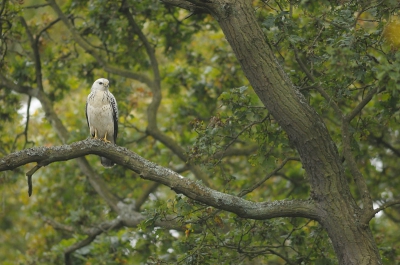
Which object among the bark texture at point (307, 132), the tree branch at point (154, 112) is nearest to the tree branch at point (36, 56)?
the tree branch at point (154, 112)

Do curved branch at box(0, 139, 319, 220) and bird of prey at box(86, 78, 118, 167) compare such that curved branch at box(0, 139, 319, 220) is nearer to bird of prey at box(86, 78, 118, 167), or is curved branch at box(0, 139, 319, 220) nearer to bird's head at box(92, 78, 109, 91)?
bird of prey at box(86, 78, 118, 167)

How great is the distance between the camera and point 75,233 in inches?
436

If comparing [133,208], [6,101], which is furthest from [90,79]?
[133,208]

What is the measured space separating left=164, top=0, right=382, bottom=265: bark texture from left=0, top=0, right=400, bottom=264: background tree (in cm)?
1

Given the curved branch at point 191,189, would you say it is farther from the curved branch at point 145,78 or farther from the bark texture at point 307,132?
the curved branch at point 145,78

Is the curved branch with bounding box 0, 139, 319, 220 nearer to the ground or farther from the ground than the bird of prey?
nearer to the ground

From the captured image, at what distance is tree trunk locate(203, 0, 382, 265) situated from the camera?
6.08 meters

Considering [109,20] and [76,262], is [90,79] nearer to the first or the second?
[109,20]

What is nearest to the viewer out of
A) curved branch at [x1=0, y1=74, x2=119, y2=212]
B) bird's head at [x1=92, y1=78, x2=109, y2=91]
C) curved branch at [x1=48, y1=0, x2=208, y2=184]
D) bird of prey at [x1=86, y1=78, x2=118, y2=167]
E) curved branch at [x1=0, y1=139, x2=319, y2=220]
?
curved branch at [x1=0, y1=139, x2=319, y2=220]

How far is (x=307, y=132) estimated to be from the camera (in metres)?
6.08

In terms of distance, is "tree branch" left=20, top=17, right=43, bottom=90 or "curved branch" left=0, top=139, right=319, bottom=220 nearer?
"curved branch" left=0, top=139, right=319, bottom=220

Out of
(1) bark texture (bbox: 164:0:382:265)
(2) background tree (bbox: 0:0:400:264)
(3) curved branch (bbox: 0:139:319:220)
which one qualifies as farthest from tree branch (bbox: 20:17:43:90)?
(1) bark texture (bbox: 164:0:382:265)

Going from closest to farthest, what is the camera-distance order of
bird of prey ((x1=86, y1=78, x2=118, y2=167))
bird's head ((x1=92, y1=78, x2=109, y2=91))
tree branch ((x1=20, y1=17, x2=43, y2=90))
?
bird of prey ((x1=86, y1=78, x2=118, y2=167)), bird's head ((x1=92, y1=78, x2=109, y2=91)), tree branch ((x1=20, y1=17, x2=43, y2=90))

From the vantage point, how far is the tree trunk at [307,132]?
6.08m
